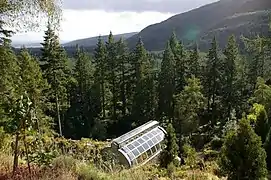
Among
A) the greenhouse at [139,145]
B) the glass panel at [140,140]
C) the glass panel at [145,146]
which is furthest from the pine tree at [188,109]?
the glass panel at [145,146]

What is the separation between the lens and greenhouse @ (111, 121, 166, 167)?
20.9m

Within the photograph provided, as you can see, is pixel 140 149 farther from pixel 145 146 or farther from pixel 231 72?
pixel 231 72

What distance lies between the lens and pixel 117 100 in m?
48.9

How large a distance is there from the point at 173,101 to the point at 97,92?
934 centimetres

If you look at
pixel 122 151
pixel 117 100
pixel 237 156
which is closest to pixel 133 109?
pixel 117 100

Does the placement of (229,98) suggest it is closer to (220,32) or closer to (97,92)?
(97,92)

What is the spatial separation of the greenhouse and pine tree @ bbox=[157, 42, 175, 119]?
17304mm

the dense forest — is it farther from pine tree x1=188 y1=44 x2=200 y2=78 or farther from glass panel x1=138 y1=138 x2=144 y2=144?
glass panel x1=138 y1=138 x2=144 y2=144

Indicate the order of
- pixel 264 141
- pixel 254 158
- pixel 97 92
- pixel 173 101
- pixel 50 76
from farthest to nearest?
1. pixel 97 92
2. pixel 173 101
3. pixel 50 76
4. pixel 264 141
5. pixel 254 158

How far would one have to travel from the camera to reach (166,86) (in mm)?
45062

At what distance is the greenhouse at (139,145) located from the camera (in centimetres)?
2089

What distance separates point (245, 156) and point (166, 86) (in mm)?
33119

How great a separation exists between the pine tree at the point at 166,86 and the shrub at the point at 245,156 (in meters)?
31.6

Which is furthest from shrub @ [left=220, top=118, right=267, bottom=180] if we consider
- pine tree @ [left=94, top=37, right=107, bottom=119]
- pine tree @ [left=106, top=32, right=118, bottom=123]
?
pine tree @ [left=106, top=32, right=118, bottom=123]
